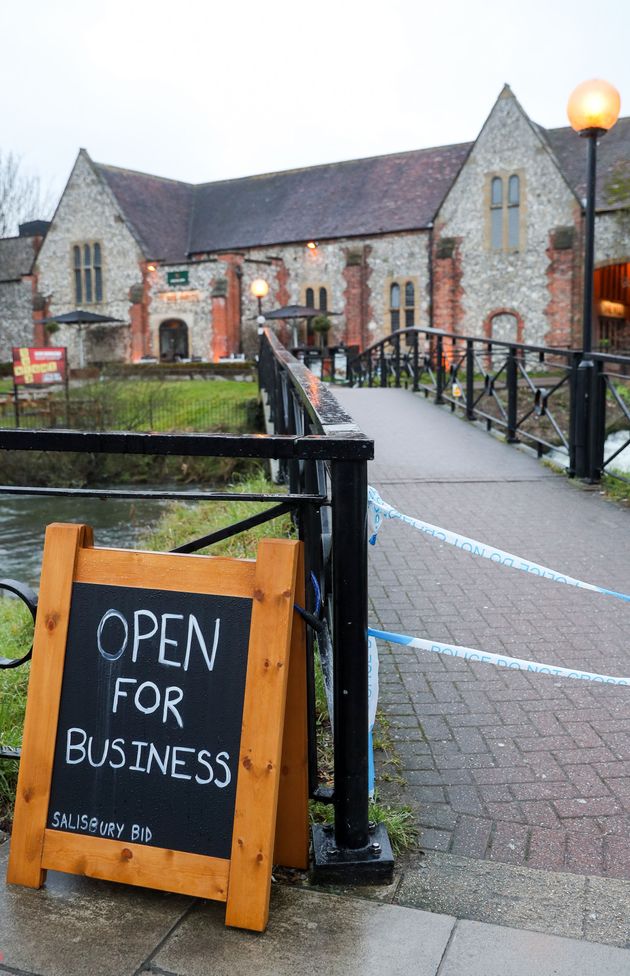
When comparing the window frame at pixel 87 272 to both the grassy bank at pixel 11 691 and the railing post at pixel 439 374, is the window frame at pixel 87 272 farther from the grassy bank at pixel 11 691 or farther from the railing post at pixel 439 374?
the grassy bank at pixel 11 691

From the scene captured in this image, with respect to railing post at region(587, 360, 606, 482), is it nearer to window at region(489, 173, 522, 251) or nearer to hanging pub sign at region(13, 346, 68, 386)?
hanging pub sign at region(13, 346, 68, 386)

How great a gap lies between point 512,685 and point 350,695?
68.6 inches

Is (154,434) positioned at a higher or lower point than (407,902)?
higher

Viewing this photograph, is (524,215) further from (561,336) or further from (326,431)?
(326,431)

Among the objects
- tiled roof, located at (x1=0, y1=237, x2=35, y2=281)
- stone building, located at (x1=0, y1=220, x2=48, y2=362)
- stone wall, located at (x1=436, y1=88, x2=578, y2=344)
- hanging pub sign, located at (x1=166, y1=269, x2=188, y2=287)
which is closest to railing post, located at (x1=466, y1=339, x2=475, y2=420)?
stone wall, located at (x1=436, y1=88, x2=578, y2=344)

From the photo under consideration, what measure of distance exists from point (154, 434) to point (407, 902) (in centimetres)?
149

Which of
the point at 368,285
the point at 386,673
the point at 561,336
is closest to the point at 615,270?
A: the point at 561,336

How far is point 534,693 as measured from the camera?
4012 millimetres

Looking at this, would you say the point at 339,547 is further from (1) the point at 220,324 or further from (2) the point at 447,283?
(1) the point at 220,324

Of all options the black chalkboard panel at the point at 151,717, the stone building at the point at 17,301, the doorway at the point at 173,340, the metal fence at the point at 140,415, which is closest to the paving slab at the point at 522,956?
the black chalkboard panel at the point at 151,717

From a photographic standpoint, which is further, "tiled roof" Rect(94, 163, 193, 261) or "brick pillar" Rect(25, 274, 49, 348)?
"brick pillar" Rect(25, 274, 49, 348)

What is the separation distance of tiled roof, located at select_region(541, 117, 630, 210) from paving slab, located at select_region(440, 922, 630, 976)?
32577 mm

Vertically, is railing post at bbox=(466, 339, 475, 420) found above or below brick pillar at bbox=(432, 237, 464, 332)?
below

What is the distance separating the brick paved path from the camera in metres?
2.94
